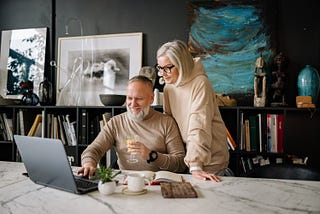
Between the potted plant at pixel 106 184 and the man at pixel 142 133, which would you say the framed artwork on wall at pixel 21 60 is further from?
the potted plant at pixel 106 184

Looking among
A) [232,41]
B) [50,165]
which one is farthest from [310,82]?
[50,165]

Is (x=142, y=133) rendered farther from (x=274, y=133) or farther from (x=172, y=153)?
(x=274, y=133)

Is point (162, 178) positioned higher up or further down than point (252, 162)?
higher up

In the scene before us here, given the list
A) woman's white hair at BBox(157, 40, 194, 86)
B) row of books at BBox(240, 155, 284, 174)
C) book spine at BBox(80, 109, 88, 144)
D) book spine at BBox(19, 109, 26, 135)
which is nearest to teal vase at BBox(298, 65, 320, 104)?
row of books at BBox(240, 155, 284, 174)

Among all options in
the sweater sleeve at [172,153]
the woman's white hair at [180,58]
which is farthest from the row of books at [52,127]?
the woman's white hair at [180,58]

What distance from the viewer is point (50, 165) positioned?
126 cm

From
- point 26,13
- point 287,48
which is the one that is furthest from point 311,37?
point 26,13

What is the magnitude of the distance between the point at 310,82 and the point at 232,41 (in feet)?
2.66

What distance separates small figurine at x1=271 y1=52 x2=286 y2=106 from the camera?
2.61 m

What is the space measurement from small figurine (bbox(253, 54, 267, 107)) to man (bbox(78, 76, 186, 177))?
976mm

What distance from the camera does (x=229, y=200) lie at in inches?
44.4

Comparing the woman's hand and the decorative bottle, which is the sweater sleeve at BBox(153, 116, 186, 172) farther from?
the decorative bottle

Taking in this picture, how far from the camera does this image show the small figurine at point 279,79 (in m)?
2.61

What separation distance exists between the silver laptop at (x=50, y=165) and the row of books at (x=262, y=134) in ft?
5.55
